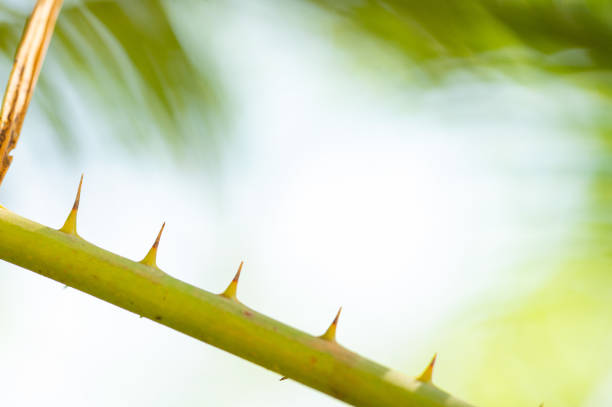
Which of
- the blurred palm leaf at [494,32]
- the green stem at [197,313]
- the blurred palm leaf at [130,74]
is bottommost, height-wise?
the green stem at [197,313]

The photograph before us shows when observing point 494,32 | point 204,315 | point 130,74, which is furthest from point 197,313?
point 130,74

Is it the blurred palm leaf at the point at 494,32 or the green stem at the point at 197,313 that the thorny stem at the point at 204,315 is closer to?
the green stem at the point at 197,313

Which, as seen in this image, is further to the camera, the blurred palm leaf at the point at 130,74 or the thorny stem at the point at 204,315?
the blurred palm leaf at the point at 130,74

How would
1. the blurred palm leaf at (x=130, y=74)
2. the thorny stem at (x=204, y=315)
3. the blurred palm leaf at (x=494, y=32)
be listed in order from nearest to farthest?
the thorny stem at (x=204, y=315) → the blurred palm leaf at (x=494, y=32) → the blurred palm leaf at (x=130, y=74)

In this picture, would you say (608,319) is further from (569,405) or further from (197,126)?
(197,126)

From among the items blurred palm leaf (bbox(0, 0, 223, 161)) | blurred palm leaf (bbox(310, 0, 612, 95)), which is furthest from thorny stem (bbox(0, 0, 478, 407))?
blurred palm leaf (bbox(0, 0, 223, 161))

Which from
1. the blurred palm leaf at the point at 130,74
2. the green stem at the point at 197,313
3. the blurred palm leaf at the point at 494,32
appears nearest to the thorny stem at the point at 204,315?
the green stem at the point at 197,313

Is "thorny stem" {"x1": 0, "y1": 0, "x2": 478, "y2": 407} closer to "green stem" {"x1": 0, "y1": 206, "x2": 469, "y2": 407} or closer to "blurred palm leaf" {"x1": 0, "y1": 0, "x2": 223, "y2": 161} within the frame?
"green stem" {"x1": 0, "y1": 206, "x2": 469, "y2": 407}

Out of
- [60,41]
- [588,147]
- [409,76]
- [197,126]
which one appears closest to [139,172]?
[197,126]

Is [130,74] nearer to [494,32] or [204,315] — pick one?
[494,32]
